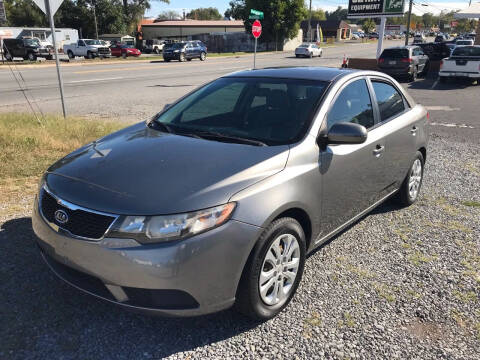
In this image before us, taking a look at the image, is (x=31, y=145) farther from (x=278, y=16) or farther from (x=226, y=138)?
(x=278, y=16)

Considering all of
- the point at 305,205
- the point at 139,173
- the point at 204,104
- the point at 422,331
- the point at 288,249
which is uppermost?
the point at 204,104

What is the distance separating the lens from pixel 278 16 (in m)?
60.6

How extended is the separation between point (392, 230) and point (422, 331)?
5.52 ft

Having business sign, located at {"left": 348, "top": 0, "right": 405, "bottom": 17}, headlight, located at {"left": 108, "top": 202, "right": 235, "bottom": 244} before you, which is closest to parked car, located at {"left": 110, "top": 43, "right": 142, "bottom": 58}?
business sign, located at {"left": 348, "top": 0, "right": 405, "bottom": 17}

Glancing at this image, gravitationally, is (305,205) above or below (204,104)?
below

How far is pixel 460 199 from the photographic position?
5.43 m

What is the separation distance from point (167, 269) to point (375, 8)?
27.2 metres

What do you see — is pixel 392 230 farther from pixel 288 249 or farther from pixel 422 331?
pixel 288 249

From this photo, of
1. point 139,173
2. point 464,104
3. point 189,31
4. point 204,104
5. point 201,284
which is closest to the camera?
point 201,284

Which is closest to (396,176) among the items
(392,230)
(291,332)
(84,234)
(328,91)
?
(392,230)

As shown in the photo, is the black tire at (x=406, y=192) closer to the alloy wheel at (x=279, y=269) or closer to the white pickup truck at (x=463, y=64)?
the alloy wheel at (x=279, y=269)

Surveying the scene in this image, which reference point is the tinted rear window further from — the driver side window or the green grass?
the driver side window

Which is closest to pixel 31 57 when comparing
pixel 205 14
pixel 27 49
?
pixel 27 49

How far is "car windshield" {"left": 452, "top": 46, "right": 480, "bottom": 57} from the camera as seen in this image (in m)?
18.7
